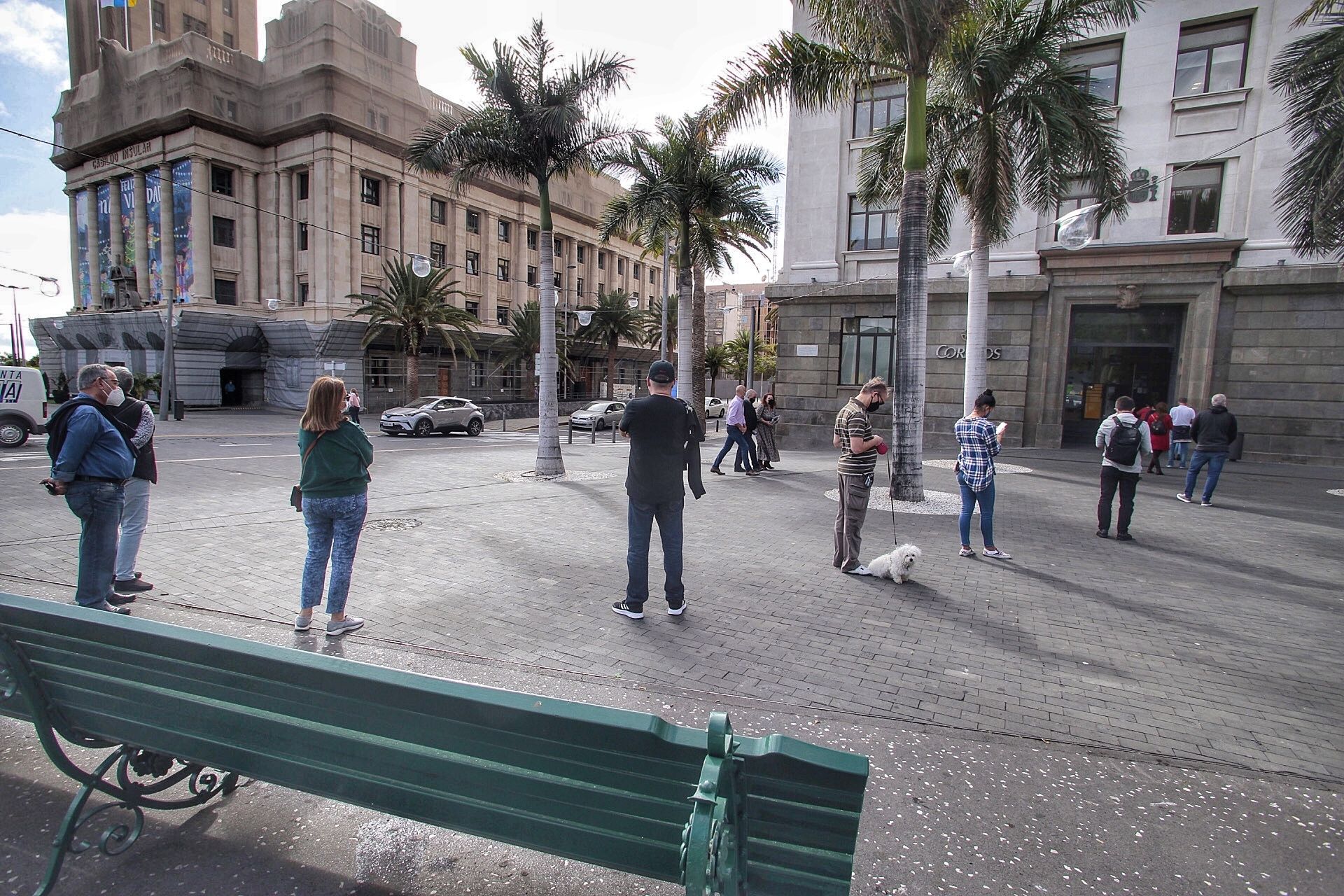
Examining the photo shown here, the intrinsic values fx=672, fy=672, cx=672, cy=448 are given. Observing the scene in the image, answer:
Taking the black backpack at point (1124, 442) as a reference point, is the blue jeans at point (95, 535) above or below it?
below

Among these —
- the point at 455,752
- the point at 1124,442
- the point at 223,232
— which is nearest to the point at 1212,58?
the point at 1124,442

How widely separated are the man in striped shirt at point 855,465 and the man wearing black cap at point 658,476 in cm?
171

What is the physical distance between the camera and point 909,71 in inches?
395

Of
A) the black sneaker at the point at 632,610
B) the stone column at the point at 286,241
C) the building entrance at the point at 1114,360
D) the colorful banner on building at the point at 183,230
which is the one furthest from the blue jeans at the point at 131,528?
the colorful banner on building at the point at 183,230

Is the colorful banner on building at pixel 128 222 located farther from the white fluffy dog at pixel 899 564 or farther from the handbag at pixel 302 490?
the white fluffy dog at pixel 899 564

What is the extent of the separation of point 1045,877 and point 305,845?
280 cm

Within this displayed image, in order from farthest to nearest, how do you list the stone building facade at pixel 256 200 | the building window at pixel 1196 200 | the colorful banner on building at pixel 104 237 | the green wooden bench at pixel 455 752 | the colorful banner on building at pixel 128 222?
the colorful banner on building at pixel 104 237 < the colorful banner on building at pixel 128 222 < the stone building facade at pixel 256 200 < the building window at pixel 1196 200 < the green wooden bench at pixel 455 752

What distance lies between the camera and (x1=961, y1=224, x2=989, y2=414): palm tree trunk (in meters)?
13.8

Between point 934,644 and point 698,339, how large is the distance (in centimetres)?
1914

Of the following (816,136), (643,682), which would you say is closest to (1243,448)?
(816,136)

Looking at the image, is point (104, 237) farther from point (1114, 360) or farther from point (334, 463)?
point (1114, 360)

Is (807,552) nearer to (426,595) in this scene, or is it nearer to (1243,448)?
(426,595)

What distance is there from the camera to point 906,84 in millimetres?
10695

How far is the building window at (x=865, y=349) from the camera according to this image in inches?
817
